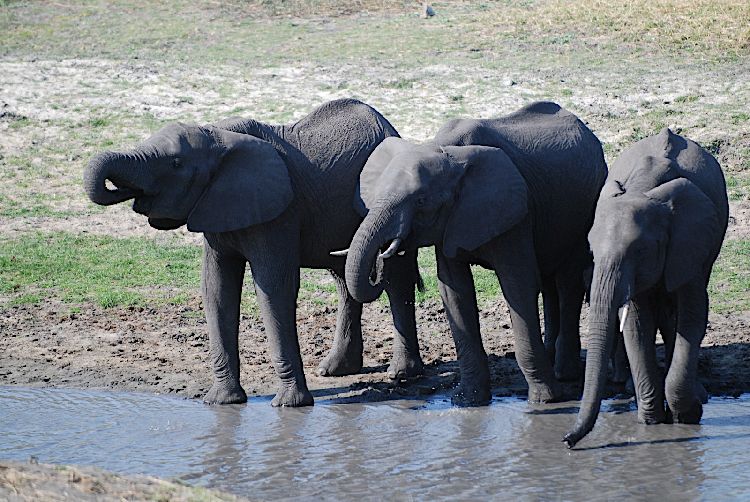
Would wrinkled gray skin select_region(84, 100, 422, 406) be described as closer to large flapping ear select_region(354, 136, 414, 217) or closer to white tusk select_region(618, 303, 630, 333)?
large flapping ear select_region(354, 136, 414, 217)

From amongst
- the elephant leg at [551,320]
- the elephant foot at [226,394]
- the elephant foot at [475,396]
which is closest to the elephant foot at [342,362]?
the elephant foot at [226,394]

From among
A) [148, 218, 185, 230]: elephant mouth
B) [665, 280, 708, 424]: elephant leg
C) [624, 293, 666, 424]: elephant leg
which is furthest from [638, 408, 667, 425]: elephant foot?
[148, 218, 185, 230]: elephant mouth

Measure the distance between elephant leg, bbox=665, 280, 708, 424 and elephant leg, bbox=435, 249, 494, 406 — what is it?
1.45m

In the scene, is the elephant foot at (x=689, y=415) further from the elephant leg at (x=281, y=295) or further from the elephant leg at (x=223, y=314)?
the elephant leg at (x=223, y=314)

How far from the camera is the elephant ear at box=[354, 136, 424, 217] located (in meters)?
9.39

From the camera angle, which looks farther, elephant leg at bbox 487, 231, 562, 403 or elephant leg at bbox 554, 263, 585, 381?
elephant leg at bbox 554, 263, 585, 381

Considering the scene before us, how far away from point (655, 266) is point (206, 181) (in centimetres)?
314

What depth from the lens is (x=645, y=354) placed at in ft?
27.7

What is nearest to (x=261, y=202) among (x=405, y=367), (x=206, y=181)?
(x=206, y=181)

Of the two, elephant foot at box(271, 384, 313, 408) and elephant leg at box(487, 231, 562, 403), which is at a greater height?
elephant leg at box(487, 231, 562, 403)

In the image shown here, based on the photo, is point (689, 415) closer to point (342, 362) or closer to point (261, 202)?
point (342, 362)

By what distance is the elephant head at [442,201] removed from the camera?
28.4 feet

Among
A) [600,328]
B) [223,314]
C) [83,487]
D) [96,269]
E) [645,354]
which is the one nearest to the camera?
[83,487]

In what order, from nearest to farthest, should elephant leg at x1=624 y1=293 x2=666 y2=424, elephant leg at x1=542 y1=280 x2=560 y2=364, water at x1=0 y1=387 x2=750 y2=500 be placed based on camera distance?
water at x1=0 y1=387 x2=750 y2=500 < elephant leg at x1=624 y1=293 x2=666 y2=424 < elephant leg at x1=542 y1=280 x2=560 y2=364
